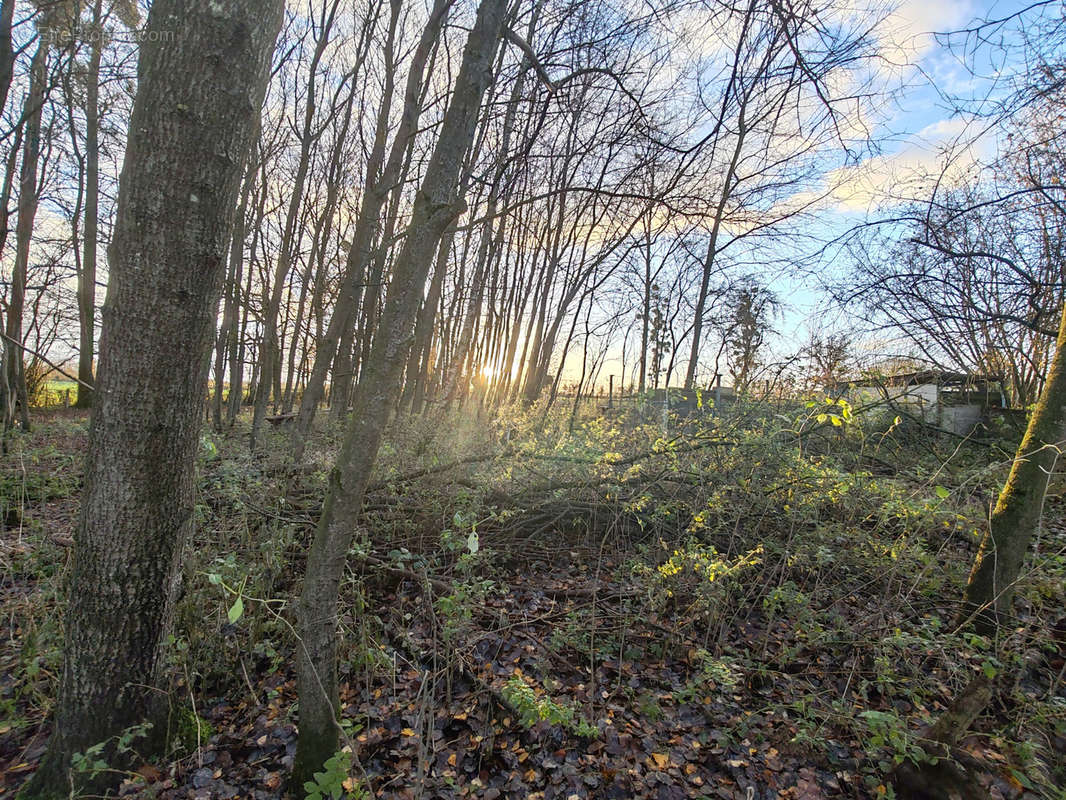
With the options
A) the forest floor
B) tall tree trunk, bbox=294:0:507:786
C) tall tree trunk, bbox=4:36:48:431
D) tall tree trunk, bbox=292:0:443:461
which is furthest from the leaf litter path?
tall tree trunk, bbox=4:36:48:431

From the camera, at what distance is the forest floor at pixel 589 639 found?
2266 millimetres

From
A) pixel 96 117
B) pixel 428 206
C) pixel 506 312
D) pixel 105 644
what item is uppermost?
pixel 96 117

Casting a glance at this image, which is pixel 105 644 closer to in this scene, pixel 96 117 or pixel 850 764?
pixel 850 764

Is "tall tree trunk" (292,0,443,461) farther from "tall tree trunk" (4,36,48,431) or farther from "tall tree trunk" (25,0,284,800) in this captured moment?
"tall tree trunk" (4,36,48,431)

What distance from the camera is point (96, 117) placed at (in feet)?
32.4

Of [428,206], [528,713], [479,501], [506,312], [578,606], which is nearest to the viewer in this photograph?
[428,206]

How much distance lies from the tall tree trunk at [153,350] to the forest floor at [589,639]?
31cm

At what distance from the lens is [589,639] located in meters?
3.21

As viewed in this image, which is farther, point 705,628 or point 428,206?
point 705,628

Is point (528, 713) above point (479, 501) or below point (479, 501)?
below

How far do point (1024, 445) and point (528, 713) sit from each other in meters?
3.92

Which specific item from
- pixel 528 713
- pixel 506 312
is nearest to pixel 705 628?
pixel 528 713

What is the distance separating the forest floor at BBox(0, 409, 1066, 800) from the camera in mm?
2266

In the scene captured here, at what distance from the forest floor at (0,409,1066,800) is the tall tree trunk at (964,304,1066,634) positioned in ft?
0.56
